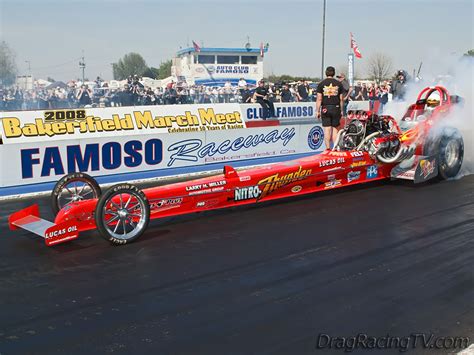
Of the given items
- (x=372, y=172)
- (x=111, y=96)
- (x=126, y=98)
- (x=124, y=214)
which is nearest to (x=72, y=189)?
(x=124, y=214)

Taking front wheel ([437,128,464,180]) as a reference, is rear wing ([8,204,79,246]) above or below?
below

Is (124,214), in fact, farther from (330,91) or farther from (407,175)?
(330,91)

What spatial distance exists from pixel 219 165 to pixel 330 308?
796 cm

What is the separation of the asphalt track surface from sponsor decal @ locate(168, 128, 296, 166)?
13.5 feet

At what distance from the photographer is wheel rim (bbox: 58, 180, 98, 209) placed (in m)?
7.00

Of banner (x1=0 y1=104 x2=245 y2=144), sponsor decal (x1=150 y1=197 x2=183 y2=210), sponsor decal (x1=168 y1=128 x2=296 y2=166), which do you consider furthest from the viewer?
sponsor decal (x1=168 y1=128 x2=296 y2=166)

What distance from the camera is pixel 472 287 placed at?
16.2 ft

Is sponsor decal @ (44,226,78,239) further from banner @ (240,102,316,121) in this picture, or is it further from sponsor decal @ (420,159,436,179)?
banner @ (240,102,316,121)

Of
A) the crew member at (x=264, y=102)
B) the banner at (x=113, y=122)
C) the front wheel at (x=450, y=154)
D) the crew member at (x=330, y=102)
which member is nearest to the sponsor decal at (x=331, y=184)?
the front wheel at (x=450, y=154)

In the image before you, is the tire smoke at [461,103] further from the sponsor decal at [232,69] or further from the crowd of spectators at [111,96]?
the sponsor decal at [232,69]

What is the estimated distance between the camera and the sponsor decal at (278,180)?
7.59 metres

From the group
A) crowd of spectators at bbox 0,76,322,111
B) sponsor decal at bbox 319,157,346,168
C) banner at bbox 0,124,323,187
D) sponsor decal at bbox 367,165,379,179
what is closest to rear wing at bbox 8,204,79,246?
banner at bbox 0,124,323,187

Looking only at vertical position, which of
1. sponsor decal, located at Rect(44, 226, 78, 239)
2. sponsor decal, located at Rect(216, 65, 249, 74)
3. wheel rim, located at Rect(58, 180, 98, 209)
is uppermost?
sponsor decal, located at Rect(216, 65, 249, 74)

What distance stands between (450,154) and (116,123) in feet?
20.5
